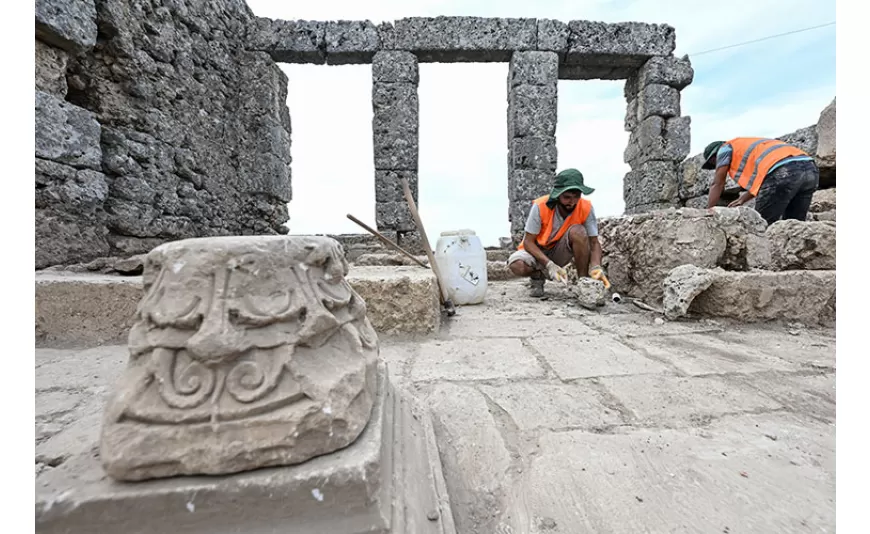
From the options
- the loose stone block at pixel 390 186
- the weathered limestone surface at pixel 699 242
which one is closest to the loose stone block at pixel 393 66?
the loose stone block at pixel 390 186

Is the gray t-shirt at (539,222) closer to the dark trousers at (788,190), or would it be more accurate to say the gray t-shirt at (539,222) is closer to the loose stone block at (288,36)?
the dark trousers at (788,190)

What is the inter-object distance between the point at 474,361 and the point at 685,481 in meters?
1.00

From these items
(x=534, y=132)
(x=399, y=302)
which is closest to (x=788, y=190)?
(x=534, y=132)

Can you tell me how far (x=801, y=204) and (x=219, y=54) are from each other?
22.1ft

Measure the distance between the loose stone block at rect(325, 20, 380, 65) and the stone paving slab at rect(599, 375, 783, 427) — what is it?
5459 millimetres

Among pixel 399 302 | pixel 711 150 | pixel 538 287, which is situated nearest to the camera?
pixel 399 302

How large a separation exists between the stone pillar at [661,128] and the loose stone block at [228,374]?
6.29 metres

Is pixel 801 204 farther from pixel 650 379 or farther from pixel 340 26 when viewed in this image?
pixel 340 26

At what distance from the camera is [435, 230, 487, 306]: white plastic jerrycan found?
3.01 m

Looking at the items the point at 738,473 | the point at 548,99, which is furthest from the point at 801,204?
the point at 738,473

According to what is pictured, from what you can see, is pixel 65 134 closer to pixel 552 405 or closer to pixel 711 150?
pixel 552 405

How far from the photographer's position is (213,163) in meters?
4.69

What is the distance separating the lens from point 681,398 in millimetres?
1419

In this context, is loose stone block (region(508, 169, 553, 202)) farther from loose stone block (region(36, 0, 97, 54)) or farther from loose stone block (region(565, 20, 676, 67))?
loose stone block (region(36, 0, 97, 54))
